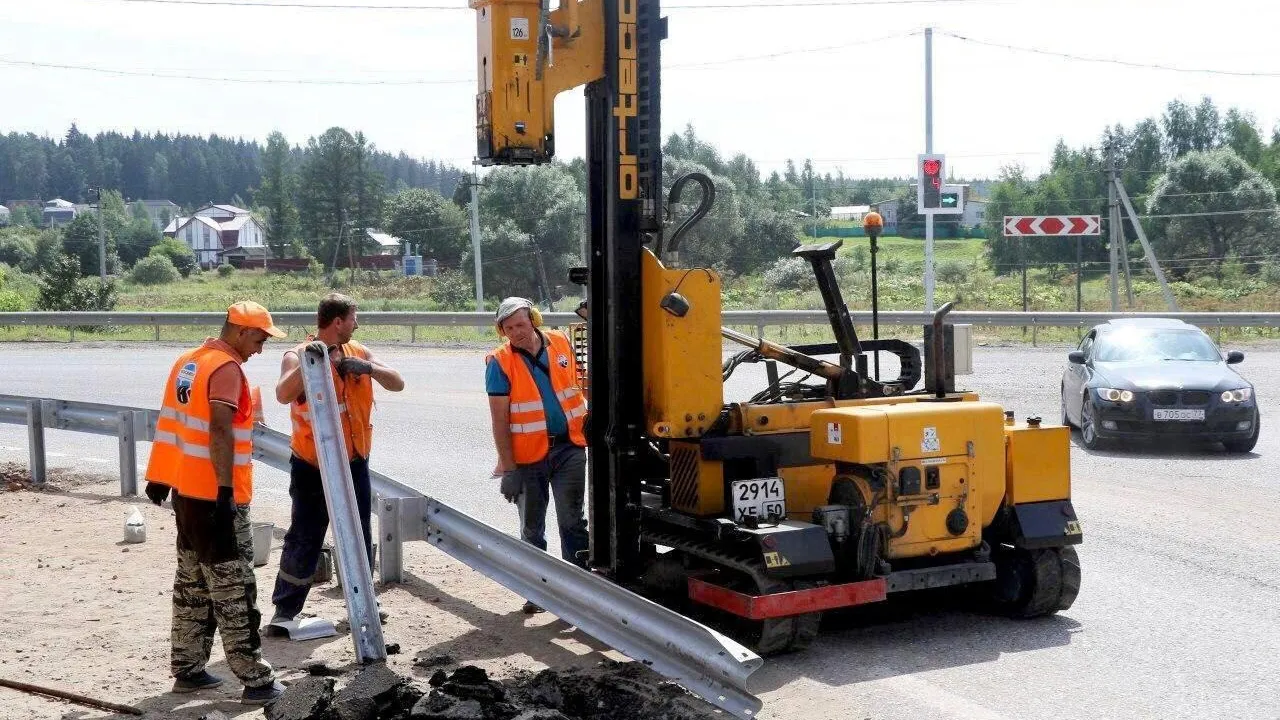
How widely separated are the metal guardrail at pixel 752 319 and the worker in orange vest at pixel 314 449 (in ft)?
55.7

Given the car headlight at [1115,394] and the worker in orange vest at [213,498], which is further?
the car headlight at [1115,394]

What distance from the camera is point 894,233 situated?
85.5 m

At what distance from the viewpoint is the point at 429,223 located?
3499 inches

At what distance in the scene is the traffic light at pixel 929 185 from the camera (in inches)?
1107

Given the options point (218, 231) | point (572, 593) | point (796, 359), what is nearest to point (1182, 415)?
point (796, 359)

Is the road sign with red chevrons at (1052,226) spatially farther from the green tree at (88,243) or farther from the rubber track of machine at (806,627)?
the green tree at (88,243)

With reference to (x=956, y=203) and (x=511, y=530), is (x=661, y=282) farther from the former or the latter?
(x=956, y=203)

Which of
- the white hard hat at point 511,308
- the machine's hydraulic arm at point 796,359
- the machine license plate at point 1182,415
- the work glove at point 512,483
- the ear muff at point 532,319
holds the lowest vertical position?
the machine license plate at point 1182,415

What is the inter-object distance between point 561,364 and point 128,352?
1954 cm

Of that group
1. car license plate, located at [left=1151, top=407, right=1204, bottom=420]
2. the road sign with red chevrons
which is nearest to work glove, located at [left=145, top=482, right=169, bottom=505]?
car license plate, located at [left=1151, top=407, right=1204, bottom=420]

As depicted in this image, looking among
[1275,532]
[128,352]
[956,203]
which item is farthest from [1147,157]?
[1275,532]

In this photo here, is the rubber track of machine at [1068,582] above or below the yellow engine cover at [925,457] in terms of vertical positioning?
below

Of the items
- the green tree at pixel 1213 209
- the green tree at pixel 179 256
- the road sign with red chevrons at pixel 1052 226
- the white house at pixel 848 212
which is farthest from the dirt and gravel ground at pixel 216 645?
the green tree at pixel 179 256

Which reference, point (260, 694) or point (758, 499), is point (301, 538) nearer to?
point (260, 694)
